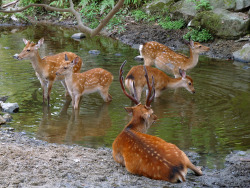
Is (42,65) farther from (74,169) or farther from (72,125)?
(74,169)

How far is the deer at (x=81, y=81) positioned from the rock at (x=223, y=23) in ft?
18.2

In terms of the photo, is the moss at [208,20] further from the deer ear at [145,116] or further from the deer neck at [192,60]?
the deer ear at [145,116]

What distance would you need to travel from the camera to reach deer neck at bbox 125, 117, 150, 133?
5.14 metres

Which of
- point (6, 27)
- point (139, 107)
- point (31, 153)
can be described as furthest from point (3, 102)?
point (6, 27)

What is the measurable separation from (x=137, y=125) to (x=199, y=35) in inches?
319

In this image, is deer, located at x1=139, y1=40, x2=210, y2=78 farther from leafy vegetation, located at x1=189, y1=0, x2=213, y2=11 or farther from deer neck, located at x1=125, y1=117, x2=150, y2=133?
deer neck, located at x1=125, y1=117, x2=150, y2=133

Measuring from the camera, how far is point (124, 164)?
4812 millimetres

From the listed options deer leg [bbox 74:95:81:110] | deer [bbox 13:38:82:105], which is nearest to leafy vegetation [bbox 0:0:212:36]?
deer [bbox 13:38:82:105]

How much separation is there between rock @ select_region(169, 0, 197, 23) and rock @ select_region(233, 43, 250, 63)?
2.63 meters

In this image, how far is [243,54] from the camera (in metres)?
11.2

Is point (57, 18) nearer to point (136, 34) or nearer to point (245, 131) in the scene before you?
point (136, 34)

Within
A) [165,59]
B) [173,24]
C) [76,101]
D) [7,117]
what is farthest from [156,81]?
[173,24]

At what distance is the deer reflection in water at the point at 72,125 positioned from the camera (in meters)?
6.31

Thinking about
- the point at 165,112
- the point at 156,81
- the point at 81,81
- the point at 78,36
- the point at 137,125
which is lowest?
the point at 78,36
